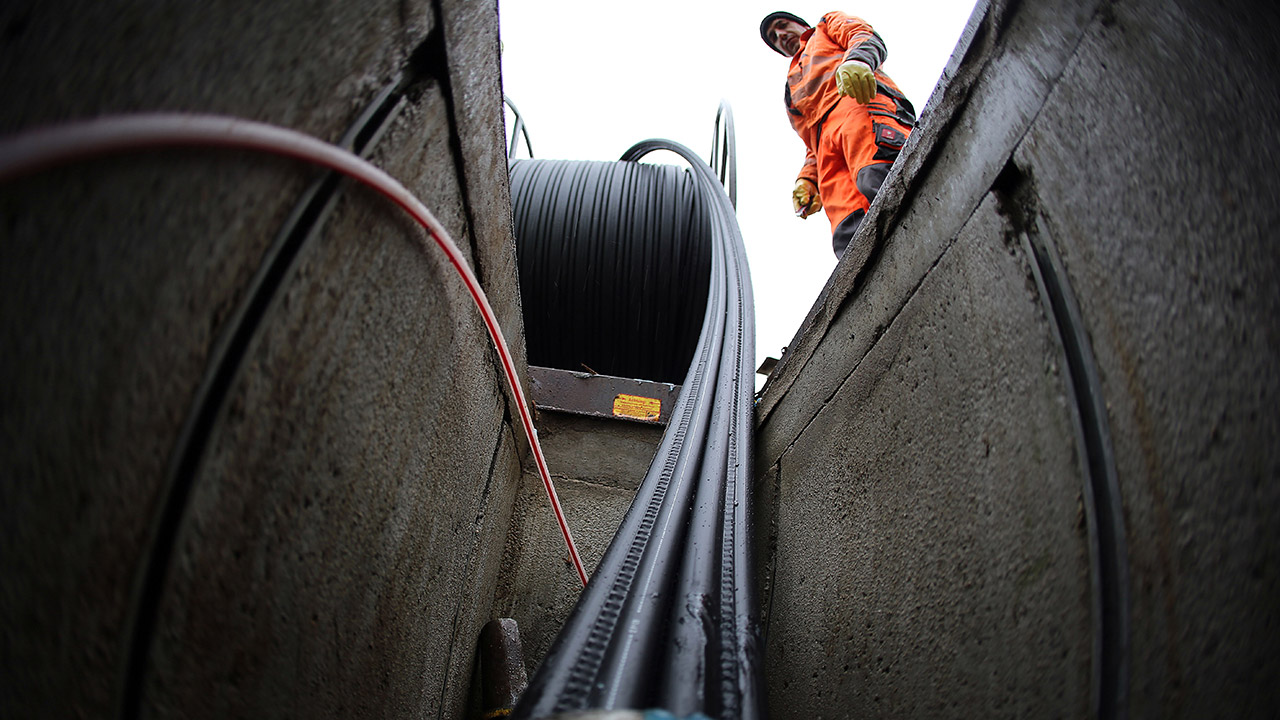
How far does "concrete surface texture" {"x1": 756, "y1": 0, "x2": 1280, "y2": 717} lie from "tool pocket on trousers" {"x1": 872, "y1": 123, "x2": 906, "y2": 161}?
1.26m

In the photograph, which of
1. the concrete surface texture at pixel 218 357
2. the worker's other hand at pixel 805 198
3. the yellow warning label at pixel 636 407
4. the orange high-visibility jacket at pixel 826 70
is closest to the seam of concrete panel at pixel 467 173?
the concrete surface texture at pixel 218 357

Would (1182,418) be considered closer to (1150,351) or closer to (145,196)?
(1150,351)

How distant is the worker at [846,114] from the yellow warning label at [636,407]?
1060 mm

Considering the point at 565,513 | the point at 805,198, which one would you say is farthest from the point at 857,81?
the point at 565,513

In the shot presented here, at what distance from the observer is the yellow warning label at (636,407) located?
2.17 meters

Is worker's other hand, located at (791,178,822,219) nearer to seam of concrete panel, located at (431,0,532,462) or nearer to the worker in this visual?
the worker

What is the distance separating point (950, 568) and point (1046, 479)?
0.75ft

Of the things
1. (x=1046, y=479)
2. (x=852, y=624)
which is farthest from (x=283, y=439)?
(x=852, y=624)

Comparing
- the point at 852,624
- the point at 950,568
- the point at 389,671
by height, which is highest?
the point at 950,568

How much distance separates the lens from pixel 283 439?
0.57m

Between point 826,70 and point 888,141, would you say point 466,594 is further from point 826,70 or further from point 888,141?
point 826,70

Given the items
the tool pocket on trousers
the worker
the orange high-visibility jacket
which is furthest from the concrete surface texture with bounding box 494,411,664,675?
the orange high-visibility jacket

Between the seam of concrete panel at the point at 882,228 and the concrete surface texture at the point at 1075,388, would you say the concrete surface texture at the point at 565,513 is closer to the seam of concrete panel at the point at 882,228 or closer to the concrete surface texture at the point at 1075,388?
the seam of concrete panel at the point at 882,228

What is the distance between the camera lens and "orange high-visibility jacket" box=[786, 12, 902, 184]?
2.31m
